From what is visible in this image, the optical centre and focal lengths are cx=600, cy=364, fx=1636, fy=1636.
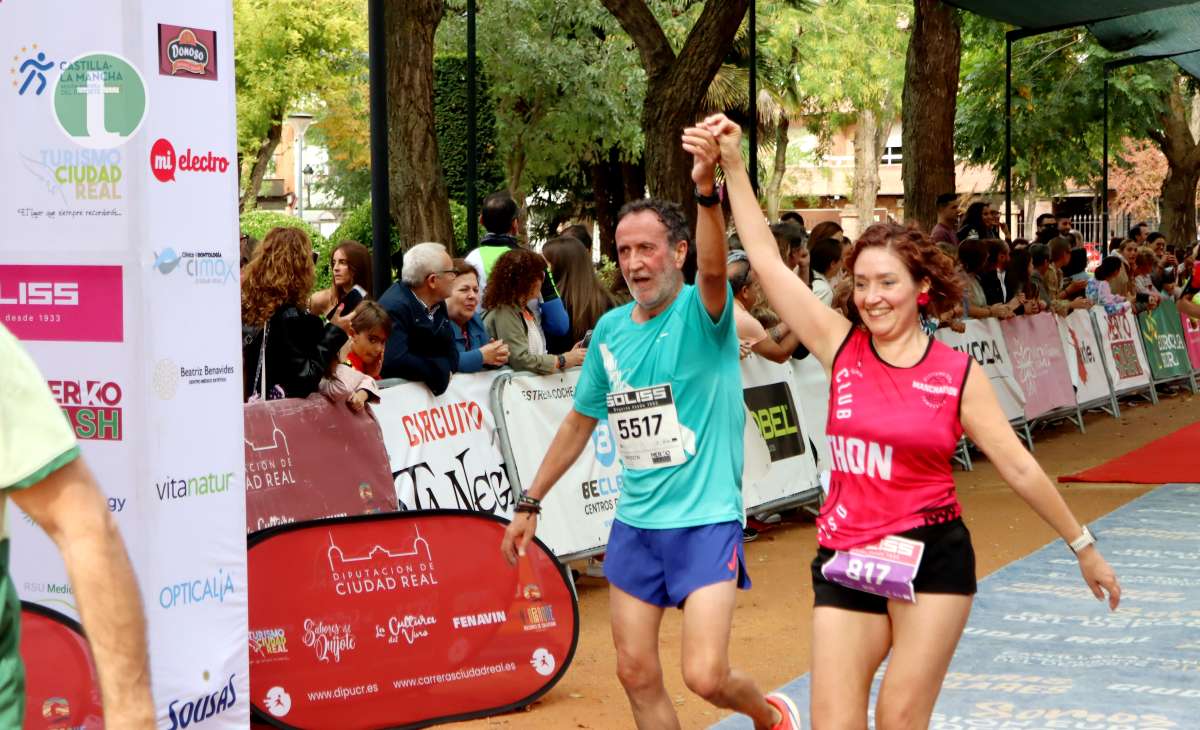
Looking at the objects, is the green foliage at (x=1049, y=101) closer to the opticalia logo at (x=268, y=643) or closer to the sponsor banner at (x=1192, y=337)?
the sponsor banner at (x=1192, y=337)

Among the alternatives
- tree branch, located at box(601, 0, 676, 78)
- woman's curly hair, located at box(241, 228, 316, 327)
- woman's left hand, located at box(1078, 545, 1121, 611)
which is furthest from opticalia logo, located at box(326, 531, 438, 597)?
tree branch, located at box(601, 0, 676, 78)

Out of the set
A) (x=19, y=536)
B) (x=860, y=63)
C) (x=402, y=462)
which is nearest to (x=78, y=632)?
(x=19, y=536)

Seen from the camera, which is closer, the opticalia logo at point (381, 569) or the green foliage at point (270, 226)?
the opticalia logo at point (381, 569)

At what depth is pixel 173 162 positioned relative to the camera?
543cm

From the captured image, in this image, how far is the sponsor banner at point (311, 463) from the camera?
716 centimetres

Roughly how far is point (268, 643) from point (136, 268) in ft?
5.68

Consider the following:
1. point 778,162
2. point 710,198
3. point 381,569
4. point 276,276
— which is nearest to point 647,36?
point 276,276

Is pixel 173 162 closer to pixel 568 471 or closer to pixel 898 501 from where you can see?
pixel 898 501

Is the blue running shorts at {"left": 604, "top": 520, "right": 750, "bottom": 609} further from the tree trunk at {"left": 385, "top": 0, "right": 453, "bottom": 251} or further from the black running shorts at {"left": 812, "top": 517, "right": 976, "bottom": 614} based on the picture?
the tree trunk at {"left": 385, "top": 0, "right": 453, "bottom": 251}

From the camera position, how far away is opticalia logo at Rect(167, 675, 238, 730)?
5.50m

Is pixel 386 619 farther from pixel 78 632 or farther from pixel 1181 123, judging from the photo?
pixel 1181 123

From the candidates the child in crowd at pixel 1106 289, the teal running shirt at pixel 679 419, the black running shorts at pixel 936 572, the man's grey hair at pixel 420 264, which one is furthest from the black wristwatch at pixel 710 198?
the child in crowd at pixel 1106 289

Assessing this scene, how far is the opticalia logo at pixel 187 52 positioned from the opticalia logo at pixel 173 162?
25cm

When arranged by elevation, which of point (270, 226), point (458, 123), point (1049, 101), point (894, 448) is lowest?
point (894, 448)
